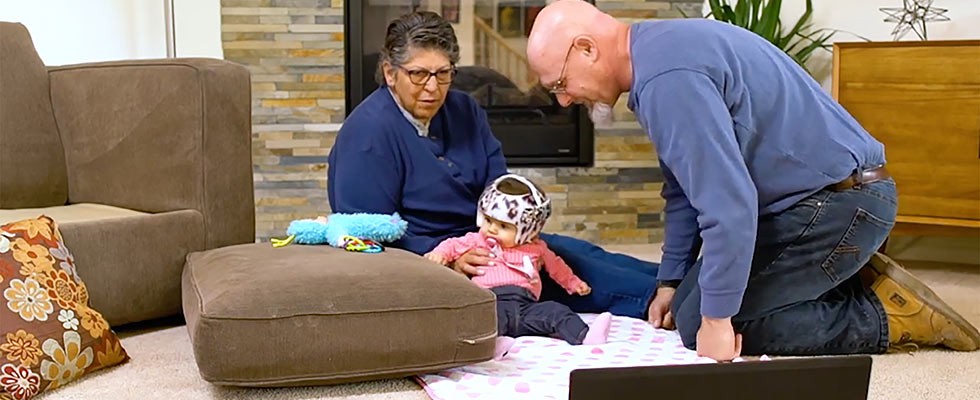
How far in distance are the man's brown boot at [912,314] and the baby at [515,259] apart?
53 centimetres

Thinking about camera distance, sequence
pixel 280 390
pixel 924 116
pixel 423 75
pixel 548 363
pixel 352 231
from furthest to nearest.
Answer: pixel 924 116 < pixel 423 75 < pixel 352 231 < pixel 548 363 < pixel 280 390

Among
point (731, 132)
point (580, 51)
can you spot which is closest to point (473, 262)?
point (580, 51)

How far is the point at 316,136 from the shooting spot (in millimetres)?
3422

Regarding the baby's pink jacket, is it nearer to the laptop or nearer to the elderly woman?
the elderly woman

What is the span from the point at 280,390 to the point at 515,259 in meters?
0.58

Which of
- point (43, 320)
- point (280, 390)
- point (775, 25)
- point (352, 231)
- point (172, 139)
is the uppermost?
point (775, 25)

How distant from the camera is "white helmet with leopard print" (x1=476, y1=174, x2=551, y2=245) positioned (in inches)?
78.9

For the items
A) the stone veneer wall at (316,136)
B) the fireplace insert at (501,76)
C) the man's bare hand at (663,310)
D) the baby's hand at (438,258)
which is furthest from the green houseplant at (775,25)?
the baby's hand at (438,258)

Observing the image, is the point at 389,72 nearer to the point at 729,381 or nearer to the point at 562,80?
the point at 562,80

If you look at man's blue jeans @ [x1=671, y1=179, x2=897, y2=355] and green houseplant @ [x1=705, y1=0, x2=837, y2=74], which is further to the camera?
green houseplant @ [x1=705, y1=0, x2=837, y2=74]

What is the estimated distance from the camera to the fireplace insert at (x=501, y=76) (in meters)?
3.46

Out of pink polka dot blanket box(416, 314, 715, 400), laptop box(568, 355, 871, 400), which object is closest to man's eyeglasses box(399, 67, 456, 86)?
pink polka dot blanket box(416, 314, 715, 400)

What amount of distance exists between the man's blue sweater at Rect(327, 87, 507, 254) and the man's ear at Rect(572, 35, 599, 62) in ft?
1.94

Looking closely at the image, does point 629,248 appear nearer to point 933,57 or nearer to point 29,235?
point 933,57
